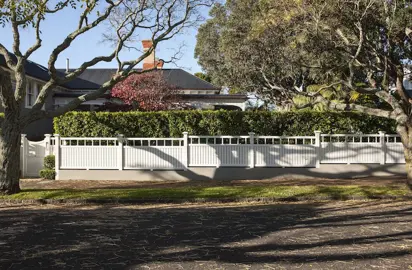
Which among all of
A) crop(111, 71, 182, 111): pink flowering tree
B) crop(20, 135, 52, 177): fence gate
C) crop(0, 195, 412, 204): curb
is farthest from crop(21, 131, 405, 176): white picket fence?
crop(111, 71, 182, 111): pink flowering tree

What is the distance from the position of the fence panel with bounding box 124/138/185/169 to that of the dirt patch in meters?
0.73

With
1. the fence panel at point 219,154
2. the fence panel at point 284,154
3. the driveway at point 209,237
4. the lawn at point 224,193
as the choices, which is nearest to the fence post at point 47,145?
the lawn at point 224,193

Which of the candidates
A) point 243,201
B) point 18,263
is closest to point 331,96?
point 243,201

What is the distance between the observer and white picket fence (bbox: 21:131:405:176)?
1541cm

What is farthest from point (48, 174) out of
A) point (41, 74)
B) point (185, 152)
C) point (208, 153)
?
Result: point (41, 74)

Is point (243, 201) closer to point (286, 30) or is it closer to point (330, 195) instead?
point (330, 195)

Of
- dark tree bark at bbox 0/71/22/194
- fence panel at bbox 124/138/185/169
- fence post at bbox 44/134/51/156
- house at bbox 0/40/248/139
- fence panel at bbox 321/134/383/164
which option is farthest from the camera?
house at bbox 0/40/248/139

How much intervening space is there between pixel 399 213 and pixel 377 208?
30.7 inches

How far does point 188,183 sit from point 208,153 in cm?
150

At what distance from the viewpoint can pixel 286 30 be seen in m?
14.7

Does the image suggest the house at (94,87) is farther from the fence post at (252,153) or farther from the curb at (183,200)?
the curb at (183,200)

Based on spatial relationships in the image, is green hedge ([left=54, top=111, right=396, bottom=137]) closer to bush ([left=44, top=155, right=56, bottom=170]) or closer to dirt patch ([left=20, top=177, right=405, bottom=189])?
bush ([left=44, top=155, right=56, bottom=170])

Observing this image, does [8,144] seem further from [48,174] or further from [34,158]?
[34,158]

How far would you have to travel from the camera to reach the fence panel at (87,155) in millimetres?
15391
